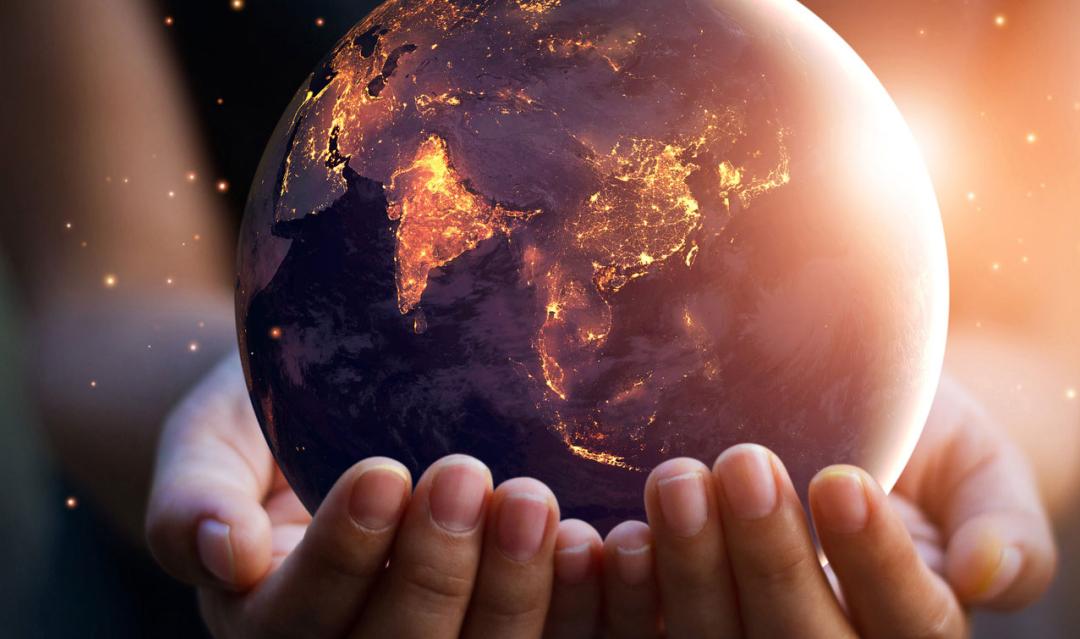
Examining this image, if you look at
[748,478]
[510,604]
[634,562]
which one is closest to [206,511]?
[510,604]

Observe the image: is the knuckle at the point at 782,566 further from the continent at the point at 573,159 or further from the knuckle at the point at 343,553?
the knuckle at the point at 343,553

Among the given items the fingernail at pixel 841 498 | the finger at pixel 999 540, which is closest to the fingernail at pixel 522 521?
the fingernail at pixel 841 498

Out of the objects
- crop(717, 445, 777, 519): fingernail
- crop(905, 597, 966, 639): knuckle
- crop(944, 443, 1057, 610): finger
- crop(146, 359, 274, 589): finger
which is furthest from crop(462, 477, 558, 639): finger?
crop(944, 443, 1057, 610): finger

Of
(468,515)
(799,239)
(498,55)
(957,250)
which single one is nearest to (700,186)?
(799,239)

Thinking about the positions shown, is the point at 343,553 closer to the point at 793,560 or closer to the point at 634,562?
the point at 634,562

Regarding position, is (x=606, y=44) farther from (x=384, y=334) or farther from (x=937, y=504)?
(x=937, y=504)

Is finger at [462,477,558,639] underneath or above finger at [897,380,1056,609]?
above

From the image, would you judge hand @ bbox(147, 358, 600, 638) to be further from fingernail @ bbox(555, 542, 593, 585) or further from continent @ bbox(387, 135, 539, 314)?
continent @ bbox(387, 135, 539, 314)
